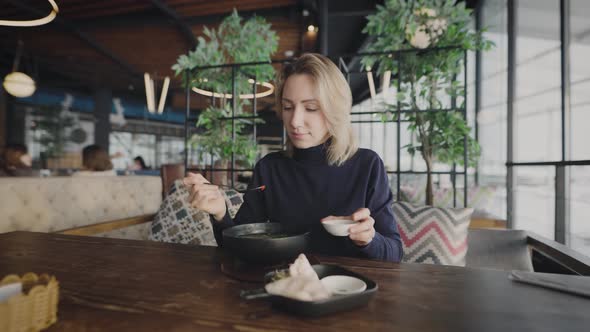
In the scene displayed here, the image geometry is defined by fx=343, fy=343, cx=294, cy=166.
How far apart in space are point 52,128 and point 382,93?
10773mm

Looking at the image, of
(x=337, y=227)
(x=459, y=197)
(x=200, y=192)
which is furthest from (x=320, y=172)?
(x=459, y=197)

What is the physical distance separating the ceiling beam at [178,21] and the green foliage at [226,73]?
2564 millimetres

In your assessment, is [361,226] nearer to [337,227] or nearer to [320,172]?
[337,227]

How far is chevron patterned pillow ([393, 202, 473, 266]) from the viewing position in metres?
1.52

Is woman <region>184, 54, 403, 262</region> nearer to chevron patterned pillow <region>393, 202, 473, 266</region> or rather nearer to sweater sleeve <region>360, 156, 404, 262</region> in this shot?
sweater sleeve <region>360, 156, 404, 262</region>

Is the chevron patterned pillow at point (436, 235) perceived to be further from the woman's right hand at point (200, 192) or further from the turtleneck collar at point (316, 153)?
the woman's right hand at point (200, 192)

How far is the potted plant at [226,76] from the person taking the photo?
9.88 ft

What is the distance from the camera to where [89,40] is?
6.60 meters

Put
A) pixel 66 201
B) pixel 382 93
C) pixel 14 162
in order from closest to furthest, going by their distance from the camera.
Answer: pixel 66 201
pixel 382 93
pixel 14 162

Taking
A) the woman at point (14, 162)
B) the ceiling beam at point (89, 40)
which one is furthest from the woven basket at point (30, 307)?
the ceiling beam at point (89, 40)

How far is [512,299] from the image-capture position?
0.69 meters

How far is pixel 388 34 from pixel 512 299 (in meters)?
2.71

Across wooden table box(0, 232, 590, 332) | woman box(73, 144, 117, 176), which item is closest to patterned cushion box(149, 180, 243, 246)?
wooden table box(0, 232, 590, 332)

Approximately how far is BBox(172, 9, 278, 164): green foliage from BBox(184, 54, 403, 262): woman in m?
1.58
